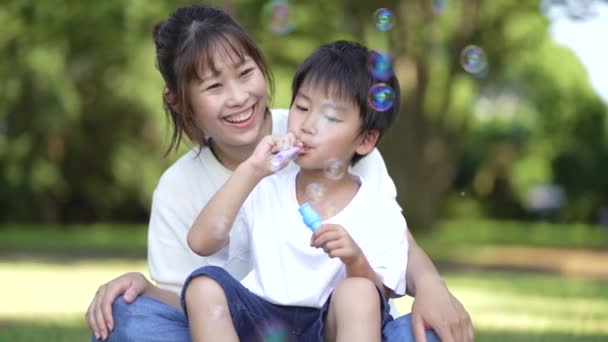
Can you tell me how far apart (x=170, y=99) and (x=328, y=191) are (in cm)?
62

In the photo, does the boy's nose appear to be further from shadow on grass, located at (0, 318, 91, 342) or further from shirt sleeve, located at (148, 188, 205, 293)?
shadow on grass, located at (0, 318, 91, 342)

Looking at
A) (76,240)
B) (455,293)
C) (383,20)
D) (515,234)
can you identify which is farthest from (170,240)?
(515,234)

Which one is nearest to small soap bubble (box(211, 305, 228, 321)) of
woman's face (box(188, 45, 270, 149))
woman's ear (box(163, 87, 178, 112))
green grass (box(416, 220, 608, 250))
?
woman's face (box(188, 45, 270, 149))

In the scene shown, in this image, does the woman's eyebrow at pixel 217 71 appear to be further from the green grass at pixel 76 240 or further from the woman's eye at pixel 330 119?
the green grass at pixel 76 240

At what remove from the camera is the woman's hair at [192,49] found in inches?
127

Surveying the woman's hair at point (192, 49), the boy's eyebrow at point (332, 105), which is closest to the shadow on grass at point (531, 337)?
the woman's hair at point (192, 49)

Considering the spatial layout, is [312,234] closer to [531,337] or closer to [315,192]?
[315,192]

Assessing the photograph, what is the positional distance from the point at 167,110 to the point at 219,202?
734mm

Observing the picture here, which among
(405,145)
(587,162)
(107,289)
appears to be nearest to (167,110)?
(107,289)

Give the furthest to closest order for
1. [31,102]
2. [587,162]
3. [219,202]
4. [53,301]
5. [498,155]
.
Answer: [498,155], [587,162], [31,102], [53,301], [219,202]

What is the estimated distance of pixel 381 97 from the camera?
122 inches

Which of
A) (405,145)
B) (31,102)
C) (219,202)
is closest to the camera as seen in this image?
(219,202)

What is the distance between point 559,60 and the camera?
2145 cm

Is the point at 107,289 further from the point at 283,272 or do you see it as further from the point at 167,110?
the point at 167,110
